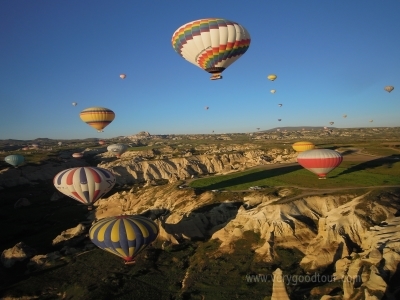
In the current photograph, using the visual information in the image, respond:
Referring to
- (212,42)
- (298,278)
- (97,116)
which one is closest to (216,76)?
(212,42)

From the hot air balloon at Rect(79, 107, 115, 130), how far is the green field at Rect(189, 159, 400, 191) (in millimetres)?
20711

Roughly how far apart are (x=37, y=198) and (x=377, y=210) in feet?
224

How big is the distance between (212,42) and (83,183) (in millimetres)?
22666

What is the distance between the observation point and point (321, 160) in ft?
134

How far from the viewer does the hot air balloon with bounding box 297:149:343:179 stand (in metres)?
40.7

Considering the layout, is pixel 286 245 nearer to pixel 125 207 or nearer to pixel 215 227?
pixel 215 227

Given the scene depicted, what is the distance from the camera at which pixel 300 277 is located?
25688 mm

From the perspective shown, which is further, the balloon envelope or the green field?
the green field

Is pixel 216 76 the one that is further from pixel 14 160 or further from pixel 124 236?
pixel 14 160

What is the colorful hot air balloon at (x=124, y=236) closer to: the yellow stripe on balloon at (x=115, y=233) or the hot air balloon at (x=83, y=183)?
the yellow stripe on balloon at (x=115, y=233)

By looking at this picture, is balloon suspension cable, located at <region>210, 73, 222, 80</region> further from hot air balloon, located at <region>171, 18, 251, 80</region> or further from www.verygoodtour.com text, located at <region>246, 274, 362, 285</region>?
www.verygoodtour.com text, located at <region>246, 274, 362, 285</region>

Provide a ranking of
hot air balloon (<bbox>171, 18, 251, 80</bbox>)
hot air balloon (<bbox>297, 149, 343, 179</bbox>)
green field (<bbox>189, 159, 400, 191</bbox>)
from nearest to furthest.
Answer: hot air balloon (<bbox>171, 18, 251, 80</bbox>) < hot air balloon (<bbox>297, 149, 343, 179</bbox>) < green field (<bbox>189, 159, 400, 191</bbox>)

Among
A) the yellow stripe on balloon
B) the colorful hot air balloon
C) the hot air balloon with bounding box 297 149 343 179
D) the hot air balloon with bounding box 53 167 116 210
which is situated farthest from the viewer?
the hot air balloon with bounding box 297 149 343 179

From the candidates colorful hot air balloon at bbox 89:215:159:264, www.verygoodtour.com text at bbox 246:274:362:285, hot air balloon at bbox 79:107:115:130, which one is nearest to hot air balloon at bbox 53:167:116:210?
colorful hot air balloon at bbox 89:215:159:264
